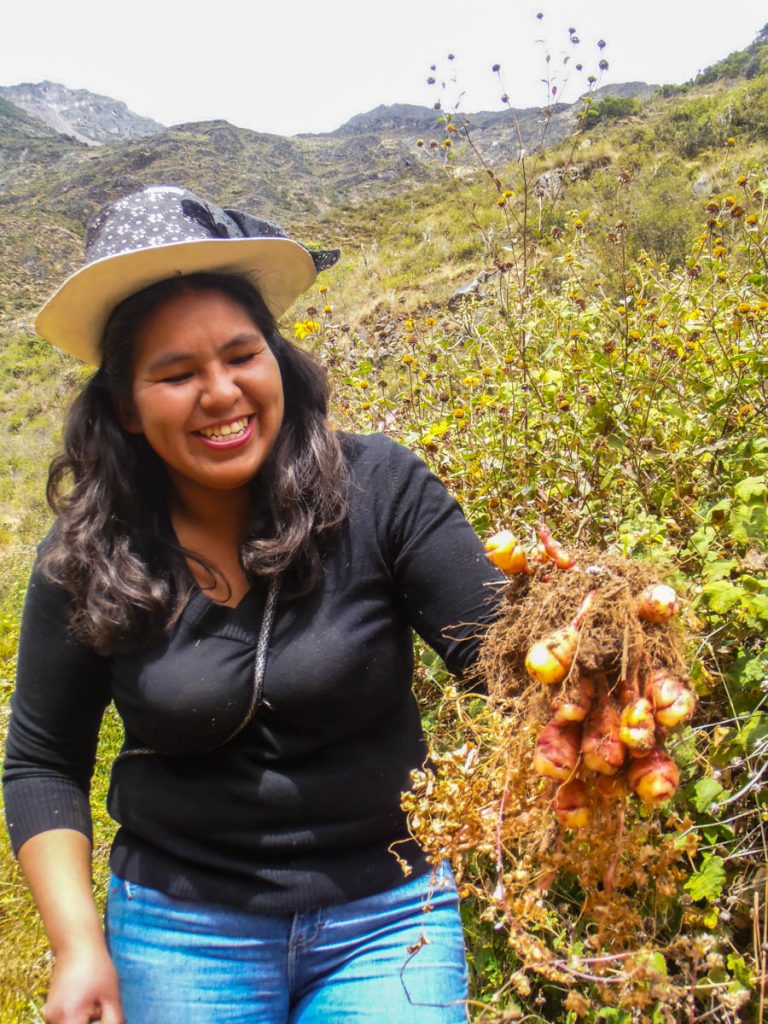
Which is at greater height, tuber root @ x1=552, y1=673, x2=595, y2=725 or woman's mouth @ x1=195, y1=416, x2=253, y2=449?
woman's mouth @ x1=195, y1=416, x2=253, y2=449

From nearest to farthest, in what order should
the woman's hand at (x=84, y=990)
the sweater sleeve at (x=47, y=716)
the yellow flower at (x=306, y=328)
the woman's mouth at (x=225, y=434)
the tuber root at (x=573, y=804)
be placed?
the tuber root at (x=573, y=804) < the woman's hand at (x=84, y=990) < the woman's mouth at (x=225, y=434) < the sweater sleeve at (x=47, y=716) < the yellow flower at (x=306, y=328)

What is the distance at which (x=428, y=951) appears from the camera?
4.29ft

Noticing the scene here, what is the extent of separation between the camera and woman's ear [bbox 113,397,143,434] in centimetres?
151

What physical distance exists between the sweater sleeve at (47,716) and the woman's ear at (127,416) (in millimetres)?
363

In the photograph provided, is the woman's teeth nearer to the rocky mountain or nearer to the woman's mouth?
the woman's mouth

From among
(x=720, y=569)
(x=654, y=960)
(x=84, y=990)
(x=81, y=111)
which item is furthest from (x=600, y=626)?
(x=81, y=111)

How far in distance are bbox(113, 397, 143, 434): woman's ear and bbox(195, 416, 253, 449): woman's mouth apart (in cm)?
24

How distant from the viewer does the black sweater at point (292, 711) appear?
1.35 metres

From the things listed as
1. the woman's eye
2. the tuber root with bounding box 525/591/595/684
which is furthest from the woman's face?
the tuber root with bounding box 525/591/595/684

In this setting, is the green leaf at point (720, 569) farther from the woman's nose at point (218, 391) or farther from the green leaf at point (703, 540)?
the woman's nose at point (218, 391)

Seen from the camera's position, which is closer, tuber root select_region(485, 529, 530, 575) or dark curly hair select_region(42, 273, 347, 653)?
tuber root select_region(485, 529, 530, 575)

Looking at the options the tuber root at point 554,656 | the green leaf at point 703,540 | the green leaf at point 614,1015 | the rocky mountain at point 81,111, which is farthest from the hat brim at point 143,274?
the rocky mountain at point 81,111

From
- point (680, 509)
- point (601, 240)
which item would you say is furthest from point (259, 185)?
point (680, 509)

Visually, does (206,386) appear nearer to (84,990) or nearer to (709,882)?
(84,990)
